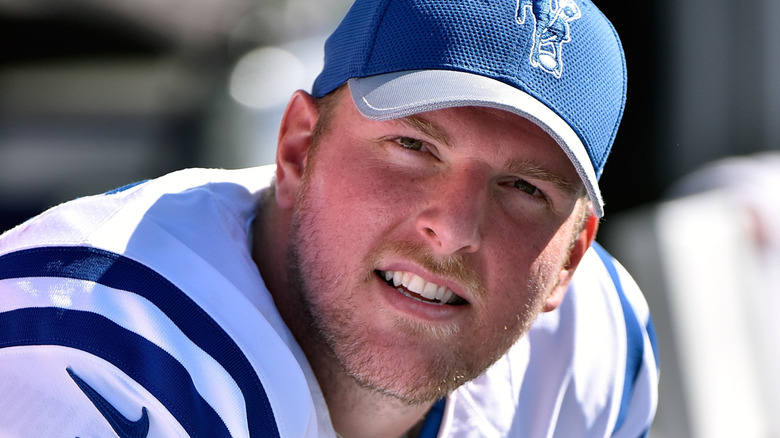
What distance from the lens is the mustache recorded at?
172 centimetres

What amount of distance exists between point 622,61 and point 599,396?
779mm

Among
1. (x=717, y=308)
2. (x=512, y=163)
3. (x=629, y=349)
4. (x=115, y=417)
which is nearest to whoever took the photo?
(x=115, y=417)

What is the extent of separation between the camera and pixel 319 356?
1943 mm

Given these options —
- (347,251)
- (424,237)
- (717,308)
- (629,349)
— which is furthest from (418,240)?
(717,308)

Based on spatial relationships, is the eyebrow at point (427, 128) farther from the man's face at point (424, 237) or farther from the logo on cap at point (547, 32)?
the logo on cap at point (547, 32)

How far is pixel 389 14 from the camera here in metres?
1.80

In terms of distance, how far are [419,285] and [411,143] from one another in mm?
260

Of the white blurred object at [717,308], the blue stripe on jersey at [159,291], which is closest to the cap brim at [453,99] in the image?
the blue stripe on jersey at [159,291]

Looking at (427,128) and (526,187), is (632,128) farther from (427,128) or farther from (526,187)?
(427,128)

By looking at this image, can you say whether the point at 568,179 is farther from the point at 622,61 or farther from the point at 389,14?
the point at 389,14

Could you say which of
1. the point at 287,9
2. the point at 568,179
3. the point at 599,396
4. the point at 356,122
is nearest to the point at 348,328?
the point at 356,122

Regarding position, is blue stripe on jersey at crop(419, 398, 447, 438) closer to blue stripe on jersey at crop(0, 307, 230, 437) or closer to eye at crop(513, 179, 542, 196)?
eye at crop(513, 179, 542, 196)

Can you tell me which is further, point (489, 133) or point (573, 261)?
point (573, 261)

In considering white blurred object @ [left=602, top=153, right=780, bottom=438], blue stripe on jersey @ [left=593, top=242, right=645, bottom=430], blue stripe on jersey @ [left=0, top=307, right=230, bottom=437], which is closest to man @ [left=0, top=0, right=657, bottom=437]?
blue stripe on jersey @ [left=0, top=307, right=230, bottom=437]
